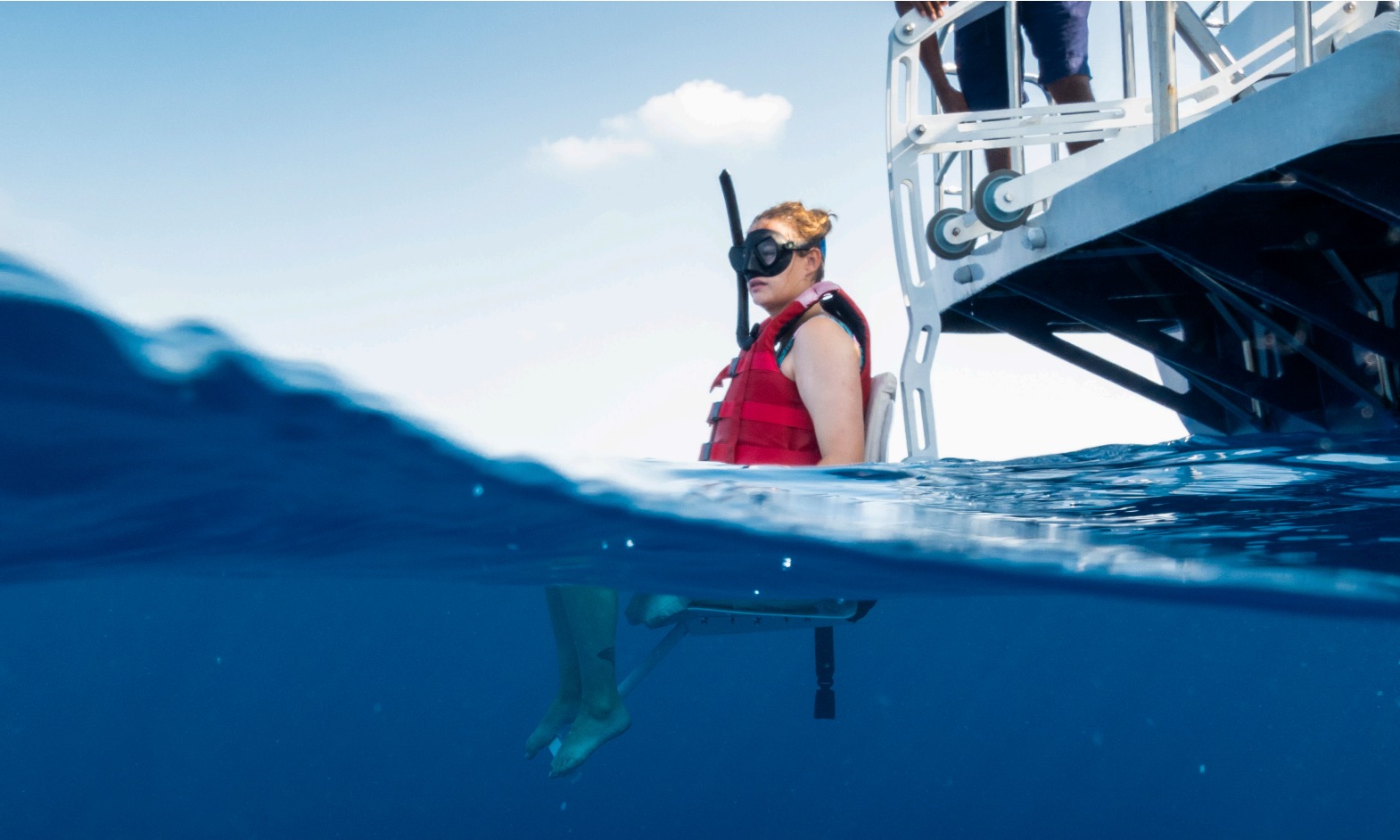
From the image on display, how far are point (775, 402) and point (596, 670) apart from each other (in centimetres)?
215

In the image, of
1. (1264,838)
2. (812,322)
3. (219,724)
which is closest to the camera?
(812,322)

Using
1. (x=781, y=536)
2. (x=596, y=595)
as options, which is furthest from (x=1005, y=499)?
(x=596, y=595)

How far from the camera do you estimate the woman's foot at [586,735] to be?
5.22 m

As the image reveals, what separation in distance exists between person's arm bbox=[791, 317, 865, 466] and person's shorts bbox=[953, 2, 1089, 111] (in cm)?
456

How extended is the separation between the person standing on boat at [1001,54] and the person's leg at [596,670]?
511 centimetres

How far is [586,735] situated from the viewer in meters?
5.44

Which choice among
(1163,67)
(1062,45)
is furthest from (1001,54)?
(1163,67)

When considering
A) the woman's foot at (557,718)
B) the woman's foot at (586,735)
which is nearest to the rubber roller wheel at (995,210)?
the woman's foot at (586,735)

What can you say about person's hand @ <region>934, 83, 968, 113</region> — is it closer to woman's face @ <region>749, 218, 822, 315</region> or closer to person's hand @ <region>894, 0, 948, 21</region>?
person's hand @ <region>894, 0, 948, 21</region>

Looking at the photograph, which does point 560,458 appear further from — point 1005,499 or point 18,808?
point 18,808

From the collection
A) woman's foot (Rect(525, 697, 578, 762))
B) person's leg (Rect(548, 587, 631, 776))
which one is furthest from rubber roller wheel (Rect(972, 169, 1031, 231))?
woman's foot (Rect(525, 697, 578, 762))

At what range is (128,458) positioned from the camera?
388 centimetres

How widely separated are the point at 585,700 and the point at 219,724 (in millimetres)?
51721

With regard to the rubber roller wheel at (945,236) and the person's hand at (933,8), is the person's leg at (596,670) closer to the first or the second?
the rubber roller wheel at (945,236)
